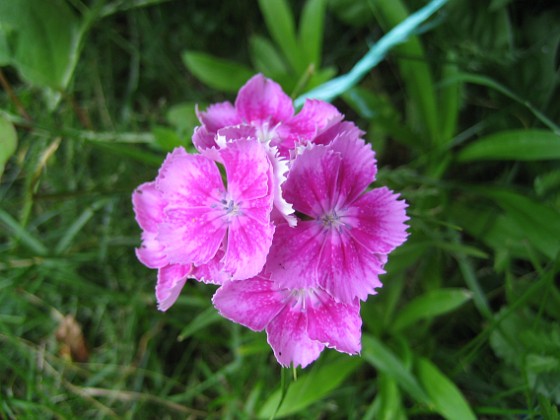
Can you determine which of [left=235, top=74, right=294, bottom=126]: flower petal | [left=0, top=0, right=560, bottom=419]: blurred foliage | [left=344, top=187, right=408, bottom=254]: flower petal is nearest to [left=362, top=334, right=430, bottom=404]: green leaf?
[left=0, top=0, right=560, bottom=419]: blurred foliage

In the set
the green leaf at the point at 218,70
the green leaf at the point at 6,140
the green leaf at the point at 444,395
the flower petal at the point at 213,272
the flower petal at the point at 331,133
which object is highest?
the flower petal at the point at 331,133

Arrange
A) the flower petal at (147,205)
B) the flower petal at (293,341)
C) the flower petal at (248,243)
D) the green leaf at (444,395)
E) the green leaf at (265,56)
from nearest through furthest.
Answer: the flower petal at (248,243) < the flower petal at (293,341) < the flower petal at (147,205) < the green leaf at (444,395) < the green leaf at (265,56)

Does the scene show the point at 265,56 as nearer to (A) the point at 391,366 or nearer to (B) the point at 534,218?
(B) the point at 534,218

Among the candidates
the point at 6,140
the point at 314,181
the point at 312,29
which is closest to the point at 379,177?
the point at 314,181

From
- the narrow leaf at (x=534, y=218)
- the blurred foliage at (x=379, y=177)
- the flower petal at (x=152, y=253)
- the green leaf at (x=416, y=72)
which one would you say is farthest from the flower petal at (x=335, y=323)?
→ the green leaf at (x=416, y=72)

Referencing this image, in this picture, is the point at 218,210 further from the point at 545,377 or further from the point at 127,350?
the point at 127,350

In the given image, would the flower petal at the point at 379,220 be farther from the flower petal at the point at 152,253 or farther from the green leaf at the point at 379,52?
the green leaf at the point at 379,52
